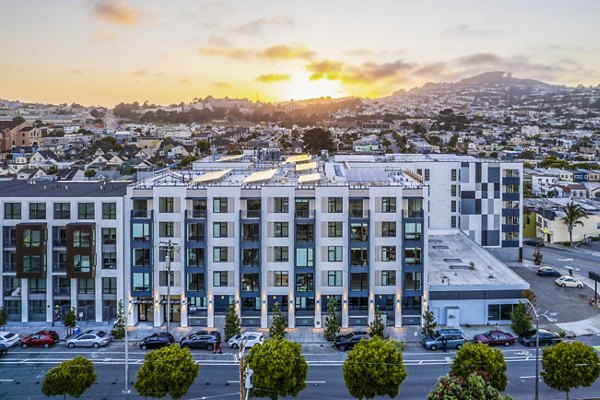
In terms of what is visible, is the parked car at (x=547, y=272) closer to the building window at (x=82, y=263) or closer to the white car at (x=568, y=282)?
the white car at (x=568, y=282)

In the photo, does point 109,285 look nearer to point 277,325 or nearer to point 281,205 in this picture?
point 277,325

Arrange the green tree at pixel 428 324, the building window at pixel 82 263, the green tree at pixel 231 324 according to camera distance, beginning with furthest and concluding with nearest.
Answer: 1. the building window at pixel 82 263
2. the green tree at pixel 428 324
3. the green tree at pixel 231 324

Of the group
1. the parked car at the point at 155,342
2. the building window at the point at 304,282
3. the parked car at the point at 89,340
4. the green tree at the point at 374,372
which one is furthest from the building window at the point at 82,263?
the green tree at the point at 374,372

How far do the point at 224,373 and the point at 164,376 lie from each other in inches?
333

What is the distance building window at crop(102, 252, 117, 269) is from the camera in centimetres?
4691

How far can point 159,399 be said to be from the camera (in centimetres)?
3189

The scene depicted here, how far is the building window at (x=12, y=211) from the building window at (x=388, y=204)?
3137 cm

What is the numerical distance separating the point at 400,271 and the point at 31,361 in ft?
96.3

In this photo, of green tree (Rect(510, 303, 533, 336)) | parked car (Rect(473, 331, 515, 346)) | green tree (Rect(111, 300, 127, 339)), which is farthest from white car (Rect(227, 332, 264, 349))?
green tree (Rect(510, 303, 533, 336))

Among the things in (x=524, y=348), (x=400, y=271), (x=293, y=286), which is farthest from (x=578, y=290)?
(x=293, y=286)

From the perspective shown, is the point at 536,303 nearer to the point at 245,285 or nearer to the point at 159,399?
the point at 245,285

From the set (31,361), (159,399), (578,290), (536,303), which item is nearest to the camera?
(159,399)

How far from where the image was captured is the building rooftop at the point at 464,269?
1876 inches

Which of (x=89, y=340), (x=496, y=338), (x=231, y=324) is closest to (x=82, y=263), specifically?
(x=89, y=340)
